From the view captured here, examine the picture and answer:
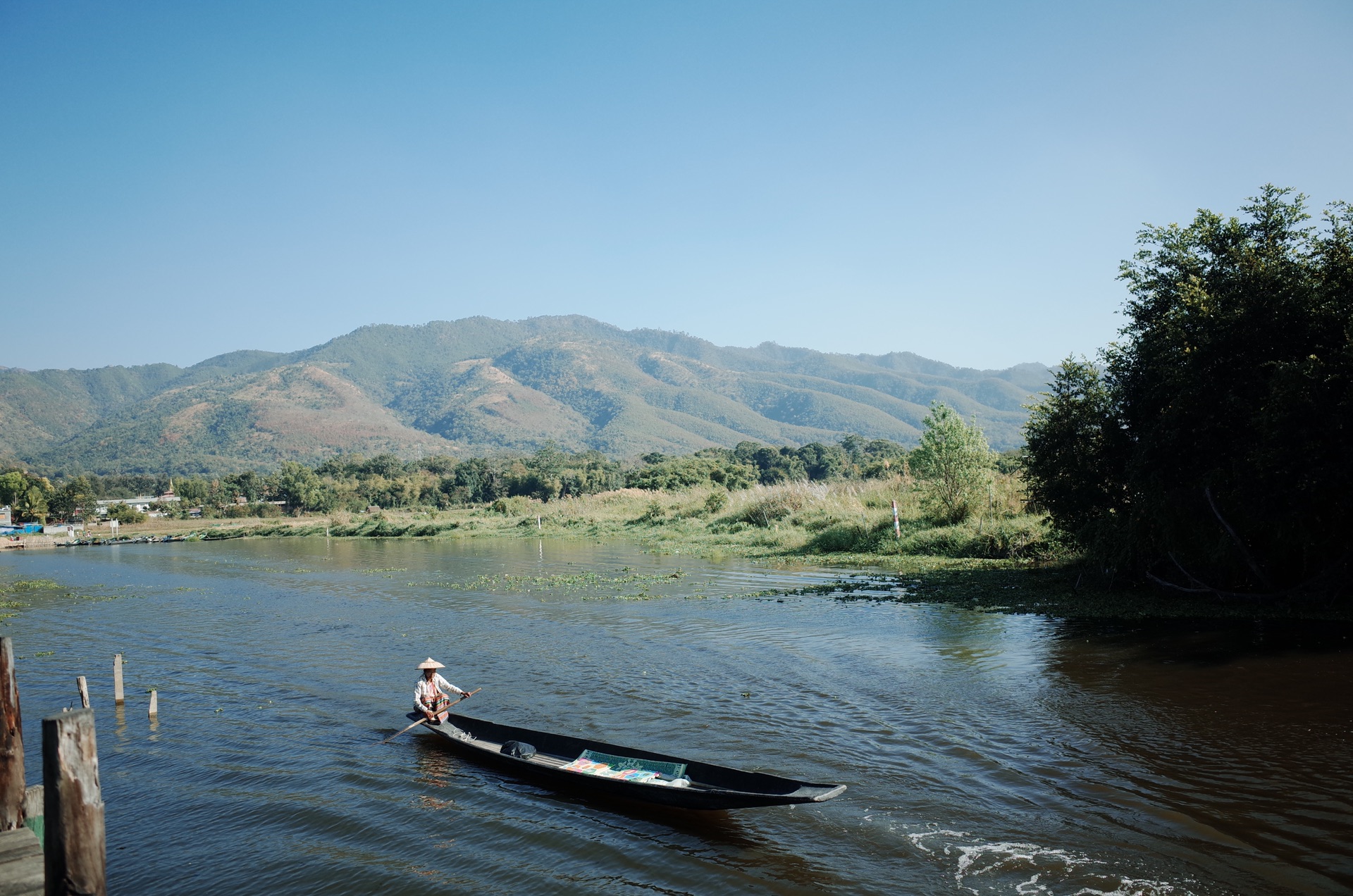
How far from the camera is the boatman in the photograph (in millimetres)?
12742

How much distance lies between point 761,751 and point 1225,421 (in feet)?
39.0

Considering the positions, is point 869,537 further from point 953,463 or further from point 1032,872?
point 1032,872

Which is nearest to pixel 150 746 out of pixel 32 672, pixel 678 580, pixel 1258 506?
pixel 32 672

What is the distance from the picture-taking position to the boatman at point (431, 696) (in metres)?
12.7

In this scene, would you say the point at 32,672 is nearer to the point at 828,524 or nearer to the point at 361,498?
the point at 828,524

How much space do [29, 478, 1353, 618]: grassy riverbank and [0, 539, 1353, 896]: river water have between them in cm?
164

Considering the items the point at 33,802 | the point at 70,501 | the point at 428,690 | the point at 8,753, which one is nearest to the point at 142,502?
the point at 70,501

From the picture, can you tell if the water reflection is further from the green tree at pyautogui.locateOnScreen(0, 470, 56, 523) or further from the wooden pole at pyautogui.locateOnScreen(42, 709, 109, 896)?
the green tree at pyautogui.locateOnScreen(0, 470, 56, 523)

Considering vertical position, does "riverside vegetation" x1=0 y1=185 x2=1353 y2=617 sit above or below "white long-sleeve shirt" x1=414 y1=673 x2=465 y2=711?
above

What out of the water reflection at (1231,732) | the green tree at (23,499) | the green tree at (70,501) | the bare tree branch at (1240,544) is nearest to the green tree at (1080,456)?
the bare tree branch at (1240,544)

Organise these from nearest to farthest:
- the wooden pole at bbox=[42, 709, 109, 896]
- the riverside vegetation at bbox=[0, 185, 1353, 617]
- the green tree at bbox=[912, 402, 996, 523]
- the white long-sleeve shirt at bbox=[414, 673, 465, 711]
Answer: the wooden pole at bbox=[42, 709, 109, 896]
the white long-sleeve shirt at bbox=[414, 673, 465, 711]
the riverside vegetation at bbox=[0, 185, 1353, 617]
the green tree at bbox=[912, 402, 996, 523]

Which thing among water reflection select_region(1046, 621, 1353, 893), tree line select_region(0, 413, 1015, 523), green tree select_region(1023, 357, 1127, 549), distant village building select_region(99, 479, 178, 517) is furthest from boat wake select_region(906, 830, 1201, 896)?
distant village building select_region(99, 479, 178, 517)

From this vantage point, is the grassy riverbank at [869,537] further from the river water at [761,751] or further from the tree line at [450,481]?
the tree line at [450,481]

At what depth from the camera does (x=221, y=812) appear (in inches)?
411
